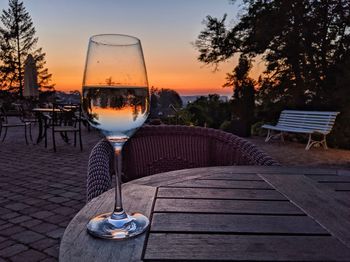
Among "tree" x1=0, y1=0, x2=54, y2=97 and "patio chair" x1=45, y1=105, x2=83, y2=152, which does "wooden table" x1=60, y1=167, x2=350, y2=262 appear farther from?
"tree" x1=0, y1=0, x2=54, y2=97

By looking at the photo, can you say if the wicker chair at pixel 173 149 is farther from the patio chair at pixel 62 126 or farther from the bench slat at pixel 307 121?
the bench slat at pixel 307 121

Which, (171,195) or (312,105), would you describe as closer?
(171,195)

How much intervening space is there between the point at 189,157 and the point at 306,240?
1.73 m

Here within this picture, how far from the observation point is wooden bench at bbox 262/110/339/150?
762 cm

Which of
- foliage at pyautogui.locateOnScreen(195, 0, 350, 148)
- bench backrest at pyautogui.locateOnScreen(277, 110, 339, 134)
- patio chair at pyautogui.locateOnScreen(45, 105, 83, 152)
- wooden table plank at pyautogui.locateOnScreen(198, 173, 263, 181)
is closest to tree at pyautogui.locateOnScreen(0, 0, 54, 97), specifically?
patio chair at pyautogui.locateOnScreen(45, 105, 83, 152)

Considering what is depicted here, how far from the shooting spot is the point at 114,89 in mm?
588

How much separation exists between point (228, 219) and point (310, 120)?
8256 millimetres

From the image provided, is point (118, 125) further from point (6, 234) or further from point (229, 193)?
point (6, 234)

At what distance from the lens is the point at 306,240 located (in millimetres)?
601

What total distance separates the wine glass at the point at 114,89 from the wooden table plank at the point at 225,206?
0.53 ft

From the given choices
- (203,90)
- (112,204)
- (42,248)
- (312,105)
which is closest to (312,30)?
(312,105)

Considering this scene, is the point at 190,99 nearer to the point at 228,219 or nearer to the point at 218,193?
the point at 218,193

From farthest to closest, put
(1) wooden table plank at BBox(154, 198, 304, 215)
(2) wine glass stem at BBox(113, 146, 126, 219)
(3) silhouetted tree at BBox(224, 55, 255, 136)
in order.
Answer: (3) silhouetted tree at BBox(224, 55, 255, 136) → (1) wooden table plank at BBox(154, 198, 304, 215) → (2) wine glass stem at BBox(113, 146, 126, 219)

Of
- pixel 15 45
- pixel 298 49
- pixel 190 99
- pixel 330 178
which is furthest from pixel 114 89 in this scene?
pixel 15 45
